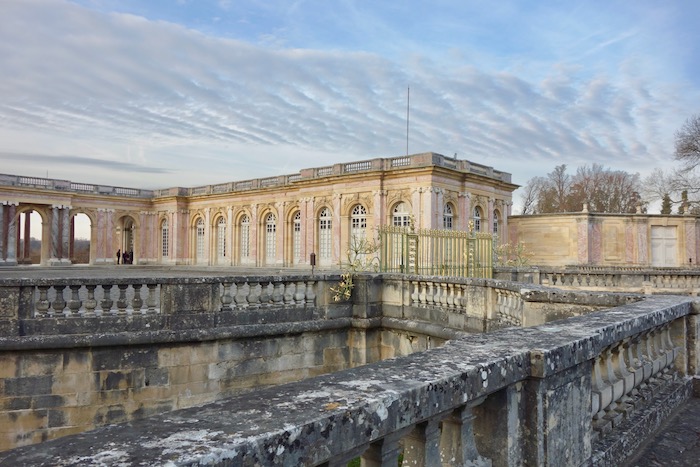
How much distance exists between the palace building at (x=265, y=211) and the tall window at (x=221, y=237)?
7 centimetres

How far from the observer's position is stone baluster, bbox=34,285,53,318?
6.64m

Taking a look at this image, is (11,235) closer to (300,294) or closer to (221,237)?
(221,237)

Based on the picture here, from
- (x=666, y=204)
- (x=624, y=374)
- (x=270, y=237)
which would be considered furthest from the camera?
(x=666, y=204)

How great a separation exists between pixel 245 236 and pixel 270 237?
275 cm

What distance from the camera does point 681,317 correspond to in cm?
384

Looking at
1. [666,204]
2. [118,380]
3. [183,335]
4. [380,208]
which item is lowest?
[118,380]

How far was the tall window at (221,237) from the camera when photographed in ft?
121

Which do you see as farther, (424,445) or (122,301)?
(122,301)

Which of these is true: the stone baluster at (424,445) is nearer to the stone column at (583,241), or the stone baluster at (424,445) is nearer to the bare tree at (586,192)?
the stone column at (583,241)

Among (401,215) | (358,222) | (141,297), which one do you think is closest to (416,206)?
(401,215)

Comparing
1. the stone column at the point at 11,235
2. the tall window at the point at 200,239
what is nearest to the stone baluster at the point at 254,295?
the tall window at the point at 200,239

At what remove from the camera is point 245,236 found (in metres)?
35.3

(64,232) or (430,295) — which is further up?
(64,232)

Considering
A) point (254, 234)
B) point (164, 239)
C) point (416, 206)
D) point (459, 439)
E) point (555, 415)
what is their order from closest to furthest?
point (459, 439) < point (555, 415) < point (416, 206) < point (254, 234) < point (164, 239)
